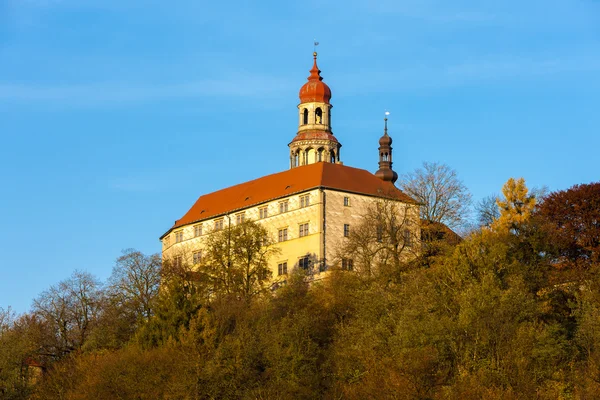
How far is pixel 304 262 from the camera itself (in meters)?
83.9

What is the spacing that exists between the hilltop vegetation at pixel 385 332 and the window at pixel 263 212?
12.9m

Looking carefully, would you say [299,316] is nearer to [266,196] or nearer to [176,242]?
[266,196]

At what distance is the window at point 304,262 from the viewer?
8356cm

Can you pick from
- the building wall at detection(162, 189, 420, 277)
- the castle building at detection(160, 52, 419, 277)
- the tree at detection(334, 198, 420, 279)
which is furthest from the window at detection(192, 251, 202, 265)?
the tree at detection(334, 198, 420, 279)

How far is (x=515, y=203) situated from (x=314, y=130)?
1438 inches

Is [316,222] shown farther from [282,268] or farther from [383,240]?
[383,240]

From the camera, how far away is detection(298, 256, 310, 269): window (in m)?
83.6

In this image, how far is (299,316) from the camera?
199ft

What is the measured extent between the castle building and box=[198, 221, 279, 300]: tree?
3.37 metres

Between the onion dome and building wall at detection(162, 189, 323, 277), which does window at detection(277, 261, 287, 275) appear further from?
the onion dome

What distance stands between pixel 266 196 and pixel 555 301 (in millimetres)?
36237

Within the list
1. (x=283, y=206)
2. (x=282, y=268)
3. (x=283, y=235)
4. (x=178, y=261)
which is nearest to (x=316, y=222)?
(x=283, y=235)

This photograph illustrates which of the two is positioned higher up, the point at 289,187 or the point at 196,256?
the point at 289,187

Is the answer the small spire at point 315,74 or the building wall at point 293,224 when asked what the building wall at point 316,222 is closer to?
the building wall at point 293,224
